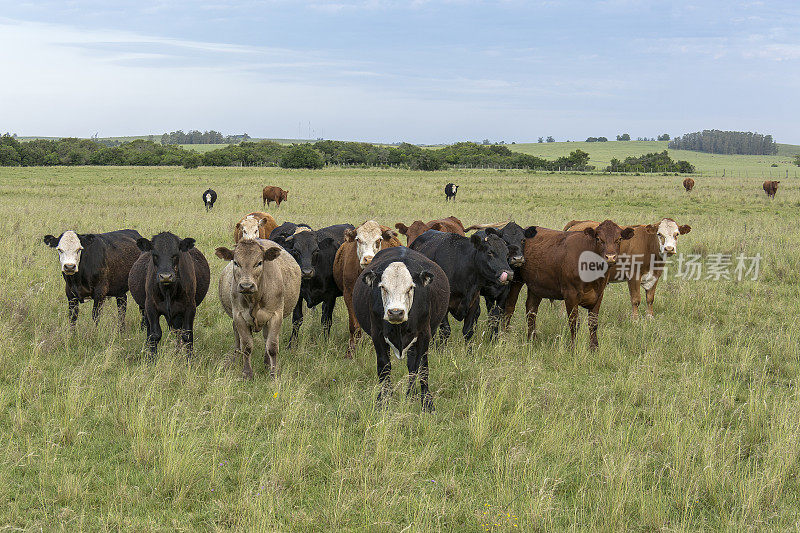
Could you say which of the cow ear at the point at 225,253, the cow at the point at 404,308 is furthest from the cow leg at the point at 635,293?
the cow ear at the point at 225,253

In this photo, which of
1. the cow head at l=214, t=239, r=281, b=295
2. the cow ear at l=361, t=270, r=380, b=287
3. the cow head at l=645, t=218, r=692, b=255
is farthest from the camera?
the cow head at l=645, t=218, r=692, b=255

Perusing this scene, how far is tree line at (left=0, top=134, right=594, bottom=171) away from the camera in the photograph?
76.3 meters

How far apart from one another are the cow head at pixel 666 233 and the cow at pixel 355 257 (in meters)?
5.64

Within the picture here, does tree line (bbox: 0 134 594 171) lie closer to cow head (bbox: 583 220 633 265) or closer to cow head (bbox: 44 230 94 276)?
cow head (bbox: 44 230 94 276)

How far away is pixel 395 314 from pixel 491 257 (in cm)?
307

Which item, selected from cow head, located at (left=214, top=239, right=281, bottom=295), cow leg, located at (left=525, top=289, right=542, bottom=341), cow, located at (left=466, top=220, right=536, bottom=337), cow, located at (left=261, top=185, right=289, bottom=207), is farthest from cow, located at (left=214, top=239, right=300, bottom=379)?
cow, located at (left=261, top=185, right=289, bottom=207)

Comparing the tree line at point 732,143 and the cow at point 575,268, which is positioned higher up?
the tree line at point 732,143

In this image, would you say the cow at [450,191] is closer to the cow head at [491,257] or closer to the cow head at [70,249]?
the cow head at [491,257]

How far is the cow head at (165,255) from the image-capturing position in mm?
6980

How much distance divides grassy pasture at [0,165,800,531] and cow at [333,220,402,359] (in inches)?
17.4

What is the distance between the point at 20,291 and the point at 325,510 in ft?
29.7

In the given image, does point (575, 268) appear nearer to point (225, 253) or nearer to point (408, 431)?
point (408, 431)

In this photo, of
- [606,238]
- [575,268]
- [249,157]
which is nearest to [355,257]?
[575,268]

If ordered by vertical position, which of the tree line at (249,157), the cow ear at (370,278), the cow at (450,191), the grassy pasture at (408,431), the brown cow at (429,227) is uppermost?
the tree line at (249,157)
